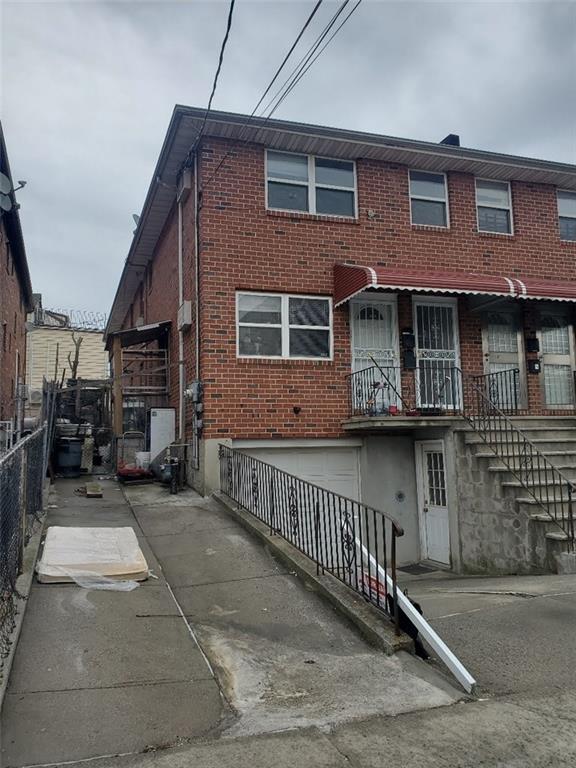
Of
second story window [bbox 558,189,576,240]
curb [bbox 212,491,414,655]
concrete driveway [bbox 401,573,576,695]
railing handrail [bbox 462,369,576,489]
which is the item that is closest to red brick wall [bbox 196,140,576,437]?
railing handrail [bbox 462,369,576,489]

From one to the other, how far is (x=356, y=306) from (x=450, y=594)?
585 cm

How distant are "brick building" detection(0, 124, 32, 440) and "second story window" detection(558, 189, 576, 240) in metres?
10.9

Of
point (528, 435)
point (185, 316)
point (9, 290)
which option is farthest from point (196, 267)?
point (9, 290)

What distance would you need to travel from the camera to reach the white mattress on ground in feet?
18.2

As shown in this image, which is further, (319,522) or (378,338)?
(378,338)

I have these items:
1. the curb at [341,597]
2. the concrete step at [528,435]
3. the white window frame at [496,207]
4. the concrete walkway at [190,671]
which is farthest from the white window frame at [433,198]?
the concrete walkway at [190,671]

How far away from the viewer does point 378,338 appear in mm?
11188

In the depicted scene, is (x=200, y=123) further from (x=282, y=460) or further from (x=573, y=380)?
(x=573, y=380)

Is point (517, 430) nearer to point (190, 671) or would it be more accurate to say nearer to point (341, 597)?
point (341, 597)

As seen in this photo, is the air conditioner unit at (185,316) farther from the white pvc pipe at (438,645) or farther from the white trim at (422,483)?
the white pvc pipe at (438,645)

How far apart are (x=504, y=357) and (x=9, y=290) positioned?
38.9 ft

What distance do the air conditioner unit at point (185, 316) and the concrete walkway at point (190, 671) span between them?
20.1 feet

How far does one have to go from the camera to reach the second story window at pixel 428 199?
11836mm

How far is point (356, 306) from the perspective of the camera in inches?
436
